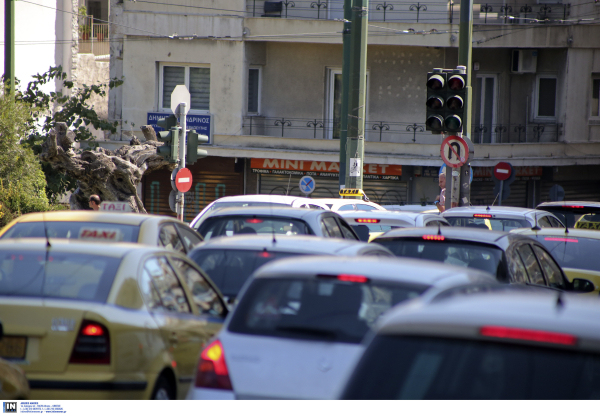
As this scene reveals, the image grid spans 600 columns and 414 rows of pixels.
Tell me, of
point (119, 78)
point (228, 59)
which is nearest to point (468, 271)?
point (228, 59)

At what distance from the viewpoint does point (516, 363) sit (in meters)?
2.55

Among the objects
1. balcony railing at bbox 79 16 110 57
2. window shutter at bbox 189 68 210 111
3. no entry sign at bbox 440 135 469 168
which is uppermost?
balcony railing at bbox 79 16 110 57

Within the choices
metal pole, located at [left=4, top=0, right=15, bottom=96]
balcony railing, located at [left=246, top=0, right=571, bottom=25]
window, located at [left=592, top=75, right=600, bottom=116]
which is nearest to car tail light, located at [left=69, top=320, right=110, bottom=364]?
metal pole, located at [left=4, top=0, right=15, bottom=96]

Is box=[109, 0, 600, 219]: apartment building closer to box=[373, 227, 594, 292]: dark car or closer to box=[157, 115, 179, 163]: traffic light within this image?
box=[157, 115, 179, 163]: traffic light

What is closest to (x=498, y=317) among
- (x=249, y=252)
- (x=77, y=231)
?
(x=249, y=252)

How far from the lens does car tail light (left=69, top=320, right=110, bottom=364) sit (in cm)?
473

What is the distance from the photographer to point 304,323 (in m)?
4.40

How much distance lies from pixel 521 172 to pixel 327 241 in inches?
869

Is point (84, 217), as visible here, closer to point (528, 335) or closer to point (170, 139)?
point (528, 335)

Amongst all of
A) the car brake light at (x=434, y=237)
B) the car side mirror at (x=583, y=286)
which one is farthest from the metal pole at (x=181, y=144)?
the car side mirror at (x=583, y=286)

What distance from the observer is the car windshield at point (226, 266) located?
249 inches

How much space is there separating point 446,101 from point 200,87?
13847 millimetres

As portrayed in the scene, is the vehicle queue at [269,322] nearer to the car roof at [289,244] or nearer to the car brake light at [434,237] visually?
the car roof at [289,244]

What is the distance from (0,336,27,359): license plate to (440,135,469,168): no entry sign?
11020 mm
